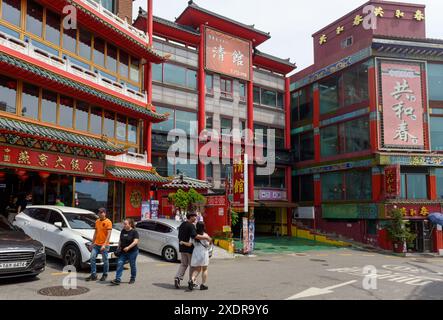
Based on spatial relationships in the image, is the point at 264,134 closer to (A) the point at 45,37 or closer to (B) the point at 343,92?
(B) the point at 343,92

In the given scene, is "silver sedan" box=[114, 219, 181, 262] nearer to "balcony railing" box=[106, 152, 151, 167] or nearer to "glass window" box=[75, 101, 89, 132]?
"balcony railing" box=[106, 152, 151, 167]

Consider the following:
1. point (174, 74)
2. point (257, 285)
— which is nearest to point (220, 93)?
point (174, 74)

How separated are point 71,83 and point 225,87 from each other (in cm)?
1574

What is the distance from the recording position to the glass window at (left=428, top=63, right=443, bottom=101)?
2870 centimetres

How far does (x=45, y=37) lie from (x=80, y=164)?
5.85 m

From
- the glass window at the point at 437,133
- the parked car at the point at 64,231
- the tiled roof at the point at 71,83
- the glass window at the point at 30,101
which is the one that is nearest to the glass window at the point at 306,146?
the glass window at the point at 437,133

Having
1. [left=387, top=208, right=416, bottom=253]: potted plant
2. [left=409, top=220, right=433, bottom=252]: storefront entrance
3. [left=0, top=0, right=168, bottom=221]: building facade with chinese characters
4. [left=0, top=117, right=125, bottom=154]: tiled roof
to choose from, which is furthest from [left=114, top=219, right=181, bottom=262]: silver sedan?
[left=409, top=220, right=433, bottom=252]: storefront entrance

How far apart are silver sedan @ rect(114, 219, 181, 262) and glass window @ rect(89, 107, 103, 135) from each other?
19.0 ft

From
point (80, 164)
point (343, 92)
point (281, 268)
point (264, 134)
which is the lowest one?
point (281, 268)

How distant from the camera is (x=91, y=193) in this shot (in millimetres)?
19484

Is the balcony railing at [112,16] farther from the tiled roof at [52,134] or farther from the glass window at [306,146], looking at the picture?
the glass window at [306,146]

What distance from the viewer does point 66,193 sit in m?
18.3

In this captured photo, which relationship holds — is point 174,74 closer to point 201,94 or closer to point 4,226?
point 201,94
